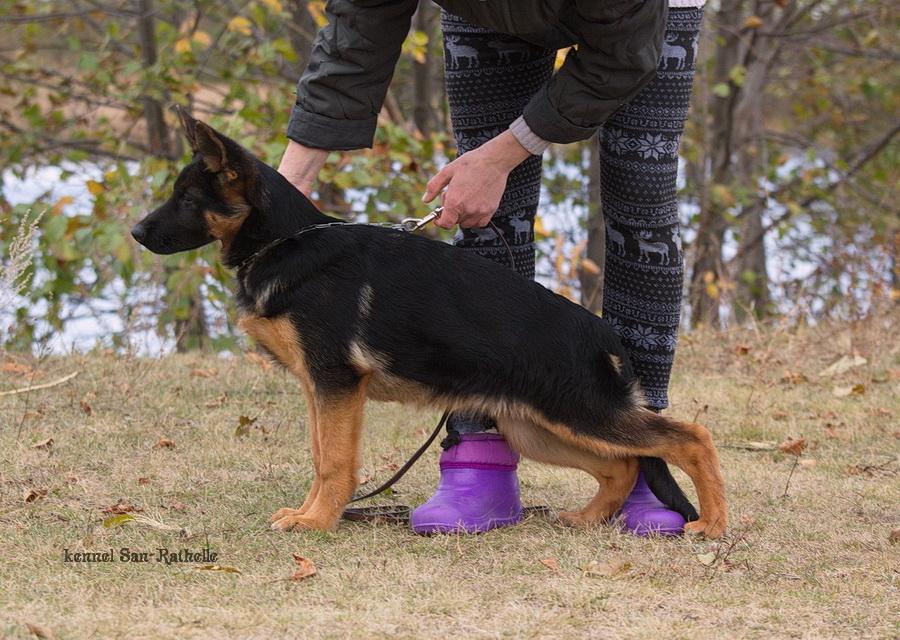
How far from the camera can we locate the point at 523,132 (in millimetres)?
3281

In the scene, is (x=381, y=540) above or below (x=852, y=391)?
below

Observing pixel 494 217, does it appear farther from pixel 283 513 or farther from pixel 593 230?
pixel 593 230

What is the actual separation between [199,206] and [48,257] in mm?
4528

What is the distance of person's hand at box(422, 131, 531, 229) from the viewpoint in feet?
10.8

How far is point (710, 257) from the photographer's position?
987 centimetres

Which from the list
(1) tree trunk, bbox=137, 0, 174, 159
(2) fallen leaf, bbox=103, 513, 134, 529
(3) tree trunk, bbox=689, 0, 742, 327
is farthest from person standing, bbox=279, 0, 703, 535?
(1) tree trunk, bbox=137, 0, 174, 159

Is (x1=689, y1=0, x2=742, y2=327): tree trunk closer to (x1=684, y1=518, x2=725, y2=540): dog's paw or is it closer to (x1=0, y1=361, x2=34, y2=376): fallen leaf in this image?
(x1=0, y1=361, x2=34, y2=376): fallen leaf

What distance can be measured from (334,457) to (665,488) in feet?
3.49

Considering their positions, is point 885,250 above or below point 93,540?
above

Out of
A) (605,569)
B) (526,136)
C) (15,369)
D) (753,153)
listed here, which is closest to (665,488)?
(605,569)

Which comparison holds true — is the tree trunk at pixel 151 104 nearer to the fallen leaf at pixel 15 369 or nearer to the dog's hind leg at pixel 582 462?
the fallen leaf at pixel 15 369

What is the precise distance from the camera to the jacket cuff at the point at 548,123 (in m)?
3.21

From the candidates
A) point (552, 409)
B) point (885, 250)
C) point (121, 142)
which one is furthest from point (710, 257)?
point (552, 409)

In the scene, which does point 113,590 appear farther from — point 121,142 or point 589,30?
point 121,142
